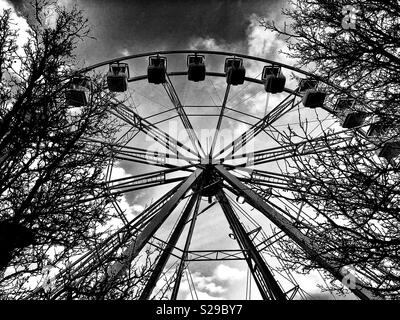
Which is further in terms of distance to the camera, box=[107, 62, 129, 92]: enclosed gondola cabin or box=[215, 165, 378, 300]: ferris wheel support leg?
box=[107, 62, 129, 92]: enclosed gondola cabin

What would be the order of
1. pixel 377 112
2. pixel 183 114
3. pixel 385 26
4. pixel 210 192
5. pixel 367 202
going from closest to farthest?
pixel 367 202, pixel 377 112, pixel 385 26, pixel 210 192, pixel 183 114

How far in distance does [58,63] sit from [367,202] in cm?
549

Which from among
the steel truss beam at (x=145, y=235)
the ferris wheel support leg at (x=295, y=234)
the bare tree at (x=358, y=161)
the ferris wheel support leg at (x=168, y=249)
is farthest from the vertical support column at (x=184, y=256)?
the bare tree at (x=358, y=161)

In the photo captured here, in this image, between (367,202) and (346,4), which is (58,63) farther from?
(367,202)

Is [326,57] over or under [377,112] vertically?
over

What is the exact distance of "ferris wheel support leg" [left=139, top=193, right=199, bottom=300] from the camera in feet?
25.7

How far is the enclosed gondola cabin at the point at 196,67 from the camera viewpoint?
44.7ft

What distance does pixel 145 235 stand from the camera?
710 cm

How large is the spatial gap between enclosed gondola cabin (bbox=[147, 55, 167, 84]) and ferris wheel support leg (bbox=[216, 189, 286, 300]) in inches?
222

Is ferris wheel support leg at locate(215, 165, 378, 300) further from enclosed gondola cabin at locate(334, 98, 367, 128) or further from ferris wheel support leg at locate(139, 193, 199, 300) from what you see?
enclosed gondola cabin at locate(334, 98, 367, 128)

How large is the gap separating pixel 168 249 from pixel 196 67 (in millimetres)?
8238

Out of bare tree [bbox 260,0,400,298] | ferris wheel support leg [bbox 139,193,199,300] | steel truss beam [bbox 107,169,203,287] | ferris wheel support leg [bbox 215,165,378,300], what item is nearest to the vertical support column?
ferris wheel support leg [bbox 139,193,199,300]
